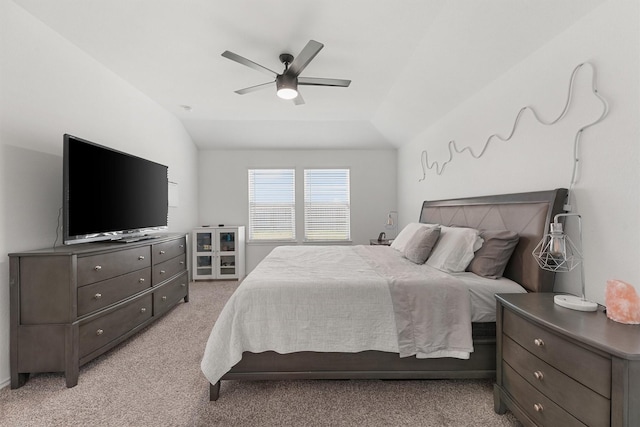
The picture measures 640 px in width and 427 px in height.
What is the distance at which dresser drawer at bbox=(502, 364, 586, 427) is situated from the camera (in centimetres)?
112

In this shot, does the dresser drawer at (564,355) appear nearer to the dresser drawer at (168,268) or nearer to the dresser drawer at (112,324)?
the dresser drawer at (112,324)

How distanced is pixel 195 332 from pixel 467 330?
2.42 meters

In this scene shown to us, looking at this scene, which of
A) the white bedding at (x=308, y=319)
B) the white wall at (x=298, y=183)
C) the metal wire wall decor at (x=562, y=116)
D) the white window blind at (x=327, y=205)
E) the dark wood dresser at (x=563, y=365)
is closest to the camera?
the dark wood dresser at (x=563, y=365)

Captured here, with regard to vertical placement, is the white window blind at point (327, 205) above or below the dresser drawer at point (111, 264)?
above

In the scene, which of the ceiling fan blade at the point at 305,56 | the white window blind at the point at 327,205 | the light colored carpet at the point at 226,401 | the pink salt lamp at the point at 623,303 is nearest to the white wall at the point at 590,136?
the pink salt lamp at the point at 623,303

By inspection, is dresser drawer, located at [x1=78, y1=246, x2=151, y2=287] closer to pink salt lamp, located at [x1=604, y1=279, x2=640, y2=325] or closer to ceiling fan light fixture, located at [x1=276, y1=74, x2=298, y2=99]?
ceiling fan light fixture, located at [x1=276, y1=74, x2=298, y2=99]

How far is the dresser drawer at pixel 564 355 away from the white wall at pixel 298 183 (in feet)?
12.4

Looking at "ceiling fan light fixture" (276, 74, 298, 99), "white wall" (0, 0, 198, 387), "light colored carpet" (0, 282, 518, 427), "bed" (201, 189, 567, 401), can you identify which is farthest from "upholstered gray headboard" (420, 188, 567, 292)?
"white wall" (0, 0, 198, 387)

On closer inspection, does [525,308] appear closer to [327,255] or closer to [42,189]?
[327,255]

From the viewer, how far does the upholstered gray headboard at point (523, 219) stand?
1695 millimetres

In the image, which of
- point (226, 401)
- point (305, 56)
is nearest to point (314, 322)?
point (226, 401)

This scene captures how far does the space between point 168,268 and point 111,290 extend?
82 cm

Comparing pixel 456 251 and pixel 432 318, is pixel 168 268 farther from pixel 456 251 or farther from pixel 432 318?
pixel 456 251

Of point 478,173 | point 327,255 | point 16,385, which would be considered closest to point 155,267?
point 16,385
